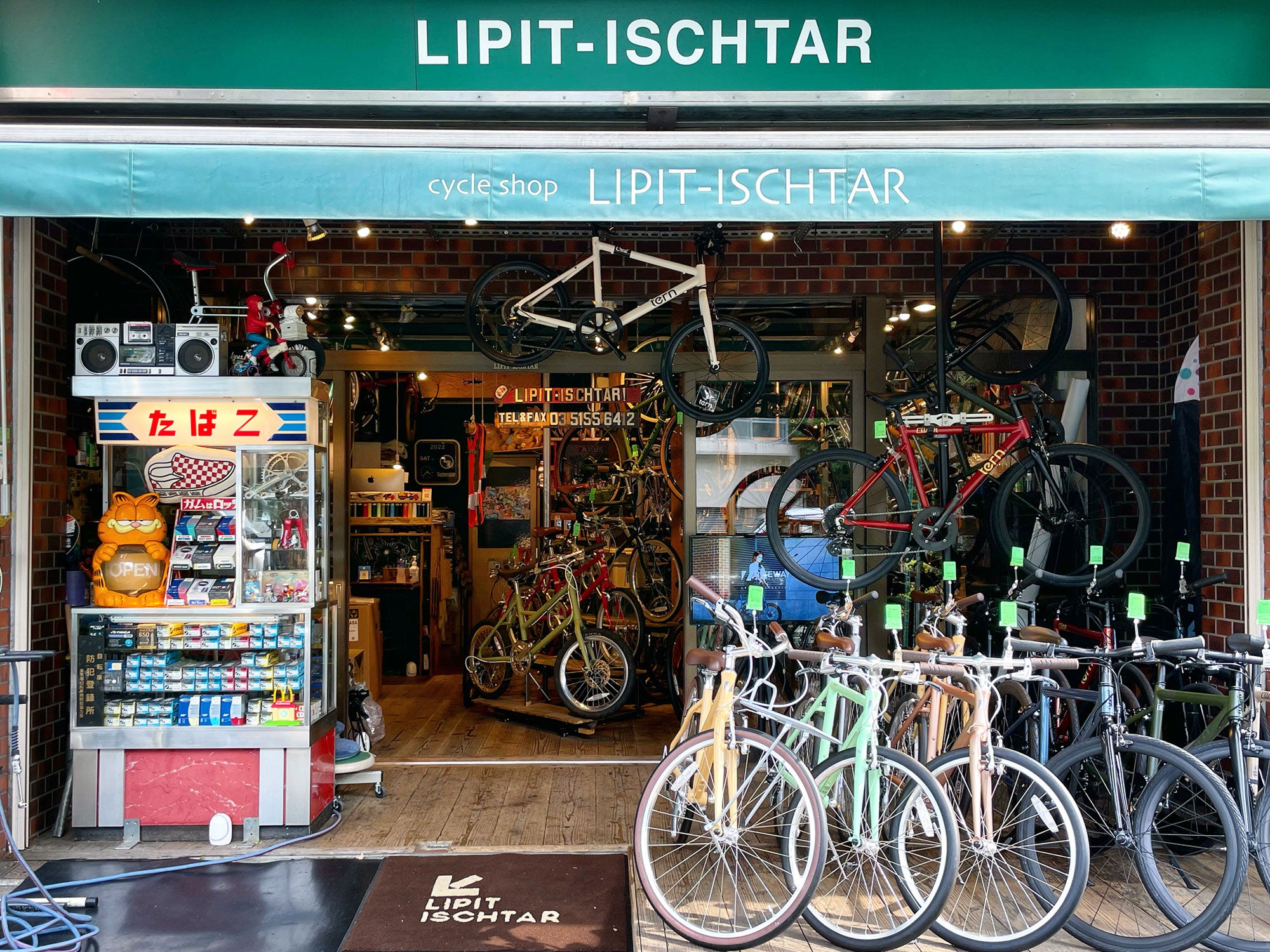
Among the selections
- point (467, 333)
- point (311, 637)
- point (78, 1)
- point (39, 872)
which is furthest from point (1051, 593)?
point (78, 1)

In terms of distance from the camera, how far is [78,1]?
15.1 ft

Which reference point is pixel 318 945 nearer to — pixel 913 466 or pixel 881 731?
pixel 881 731

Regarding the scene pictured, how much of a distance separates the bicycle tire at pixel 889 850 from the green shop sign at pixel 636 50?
116 inches

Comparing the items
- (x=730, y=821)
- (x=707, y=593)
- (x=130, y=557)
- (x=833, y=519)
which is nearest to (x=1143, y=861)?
(x=730, y=821)

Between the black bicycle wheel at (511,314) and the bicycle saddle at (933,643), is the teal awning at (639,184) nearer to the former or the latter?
the bicycle saddle at (933,643)

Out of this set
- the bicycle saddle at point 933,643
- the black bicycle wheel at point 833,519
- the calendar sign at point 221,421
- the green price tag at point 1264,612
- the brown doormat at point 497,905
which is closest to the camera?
the brown doormat at point 497,905

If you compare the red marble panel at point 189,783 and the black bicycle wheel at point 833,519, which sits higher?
the black bicycle wheel at point 833,519

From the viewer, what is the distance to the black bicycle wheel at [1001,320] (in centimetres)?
603

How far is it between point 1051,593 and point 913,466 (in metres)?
1.50

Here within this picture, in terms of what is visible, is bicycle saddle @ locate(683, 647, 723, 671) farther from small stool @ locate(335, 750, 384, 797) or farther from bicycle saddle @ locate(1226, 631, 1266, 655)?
small stool @ locate(335, 750, 384, 797)

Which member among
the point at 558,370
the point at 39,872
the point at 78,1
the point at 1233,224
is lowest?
the point at 39,872

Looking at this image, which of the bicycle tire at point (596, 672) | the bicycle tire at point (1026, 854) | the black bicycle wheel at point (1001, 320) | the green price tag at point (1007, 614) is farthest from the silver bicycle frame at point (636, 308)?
the bicycle tire at point (1026, 854)

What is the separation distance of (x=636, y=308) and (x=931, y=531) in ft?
6.98

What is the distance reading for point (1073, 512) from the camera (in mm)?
5574
